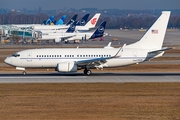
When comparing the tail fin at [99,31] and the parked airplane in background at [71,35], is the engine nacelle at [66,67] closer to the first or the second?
the parked airplane in background at [71,35]

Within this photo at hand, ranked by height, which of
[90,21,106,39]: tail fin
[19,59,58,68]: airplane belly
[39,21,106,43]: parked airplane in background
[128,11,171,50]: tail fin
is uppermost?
[128,11,171,50]: tail fin

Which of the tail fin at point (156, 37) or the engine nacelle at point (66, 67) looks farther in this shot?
the tail fin at point (156, 37)

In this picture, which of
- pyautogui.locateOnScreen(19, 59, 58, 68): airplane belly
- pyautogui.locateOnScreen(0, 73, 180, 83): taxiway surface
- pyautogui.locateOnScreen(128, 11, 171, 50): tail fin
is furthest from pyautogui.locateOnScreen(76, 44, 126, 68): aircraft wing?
pyautogui.locateOnScreen(128, 11, 171, 50): tail fin

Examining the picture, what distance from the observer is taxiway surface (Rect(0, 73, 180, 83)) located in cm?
4944

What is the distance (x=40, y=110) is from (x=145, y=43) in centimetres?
2298

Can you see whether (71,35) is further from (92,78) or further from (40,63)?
(92,78)

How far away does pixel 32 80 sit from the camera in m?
49.8

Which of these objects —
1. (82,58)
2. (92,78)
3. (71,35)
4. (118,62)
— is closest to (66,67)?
(82,58)

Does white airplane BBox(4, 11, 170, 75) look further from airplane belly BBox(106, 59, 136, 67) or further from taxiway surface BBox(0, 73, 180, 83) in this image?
taxiway surface BBox(0, 73, 180, 83)

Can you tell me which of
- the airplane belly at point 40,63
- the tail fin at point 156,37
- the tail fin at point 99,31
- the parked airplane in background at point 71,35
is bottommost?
the parked airplane in background at point 71,35

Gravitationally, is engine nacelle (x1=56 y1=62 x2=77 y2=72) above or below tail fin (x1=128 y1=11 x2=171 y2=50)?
below

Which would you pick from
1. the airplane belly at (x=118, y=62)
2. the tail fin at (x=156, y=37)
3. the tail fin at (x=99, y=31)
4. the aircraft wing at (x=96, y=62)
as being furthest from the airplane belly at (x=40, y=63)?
the tail fin at (x=99, y=31)

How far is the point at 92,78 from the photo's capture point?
5153cm

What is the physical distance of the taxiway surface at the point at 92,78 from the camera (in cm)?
4944
